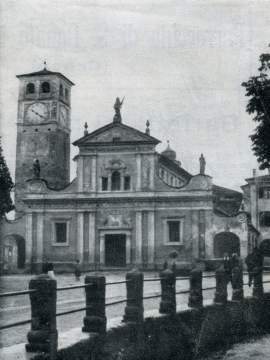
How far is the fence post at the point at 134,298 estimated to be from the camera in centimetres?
975

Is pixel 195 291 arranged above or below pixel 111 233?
below

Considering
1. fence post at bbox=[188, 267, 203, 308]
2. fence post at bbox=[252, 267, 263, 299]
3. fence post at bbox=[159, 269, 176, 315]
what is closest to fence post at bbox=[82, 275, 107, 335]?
fence post at bbox=[159, 269, 176, 315]

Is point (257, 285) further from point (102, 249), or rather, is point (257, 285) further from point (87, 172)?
point (87, 172)

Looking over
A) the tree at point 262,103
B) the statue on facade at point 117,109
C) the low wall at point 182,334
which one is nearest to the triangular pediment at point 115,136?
the statue on facade at point 117,109

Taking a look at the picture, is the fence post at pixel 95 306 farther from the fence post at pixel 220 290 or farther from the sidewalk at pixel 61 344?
the fence post at pixel 220 290

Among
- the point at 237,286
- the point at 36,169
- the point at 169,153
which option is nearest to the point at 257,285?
the point at 237,286

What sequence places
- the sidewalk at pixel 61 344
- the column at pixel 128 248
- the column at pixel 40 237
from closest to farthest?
1. the sidewalk at pixel 61 344
2. the column at pixel 128 248
3. the column at pixel 40 237

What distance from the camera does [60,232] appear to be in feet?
131

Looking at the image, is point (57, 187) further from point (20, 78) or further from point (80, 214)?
point (20, 78)

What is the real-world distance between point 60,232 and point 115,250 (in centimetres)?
369

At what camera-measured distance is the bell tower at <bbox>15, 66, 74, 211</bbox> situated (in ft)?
144

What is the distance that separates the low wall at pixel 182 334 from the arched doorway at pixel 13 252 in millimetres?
25346

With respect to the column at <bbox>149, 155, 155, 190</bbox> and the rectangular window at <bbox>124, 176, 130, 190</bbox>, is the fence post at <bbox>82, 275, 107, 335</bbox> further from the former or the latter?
the rectangular window at <bbox>124, 176, 130, 190</bbox>

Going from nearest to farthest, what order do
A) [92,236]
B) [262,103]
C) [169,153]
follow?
[262,103], [92,236], [169,153]
